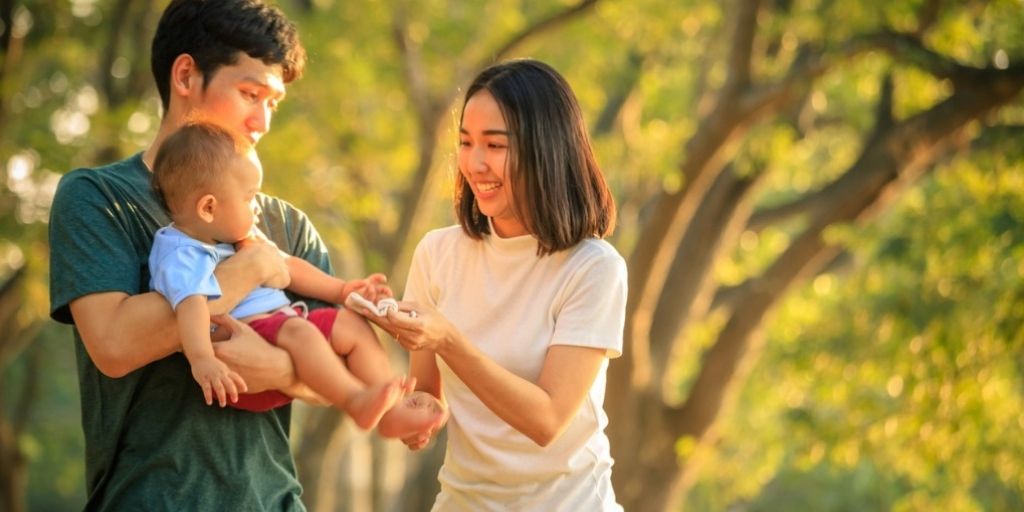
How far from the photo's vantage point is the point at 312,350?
3299 mm

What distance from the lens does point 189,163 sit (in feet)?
10.7

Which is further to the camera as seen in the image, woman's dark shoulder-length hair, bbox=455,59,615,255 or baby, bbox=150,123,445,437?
woman's dark shoulder-length hair, bbox=455,59,615,255

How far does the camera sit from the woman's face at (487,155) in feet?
11.5

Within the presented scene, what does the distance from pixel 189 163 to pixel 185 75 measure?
0.36 meters

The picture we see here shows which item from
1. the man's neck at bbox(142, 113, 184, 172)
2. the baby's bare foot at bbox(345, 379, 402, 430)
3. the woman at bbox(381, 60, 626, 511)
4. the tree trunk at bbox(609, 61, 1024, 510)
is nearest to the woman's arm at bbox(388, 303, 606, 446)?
the woman at bbox(381, 60, 626, 511)

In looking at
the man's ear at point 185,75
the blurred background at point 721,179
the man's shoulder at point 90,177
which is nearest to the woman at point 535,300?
the man's ear at point 185,75

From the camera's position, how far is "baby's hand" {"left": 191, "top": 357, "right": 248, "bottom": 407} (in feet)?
10.1

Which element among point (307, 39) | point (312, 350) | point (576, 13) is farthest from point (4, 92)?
point (312, 350)

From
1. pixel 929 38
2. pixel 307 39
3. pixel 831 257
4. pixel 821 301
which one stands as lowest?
pixel 821 301

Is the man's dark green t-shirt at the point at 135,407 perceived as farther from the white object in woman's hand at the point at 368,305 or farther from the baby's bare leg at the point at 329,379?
the white object in woman's hand at the point at 368,305

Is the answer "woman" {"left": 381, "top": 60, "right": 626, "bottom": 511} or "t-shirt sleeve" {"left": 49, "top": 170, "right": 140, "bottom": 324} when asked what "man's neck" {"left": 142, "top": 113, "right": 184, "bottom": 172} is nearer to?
"t-shirt sleeve" {"left": 49, "top": 170, "right": 140, "bottom": 324}

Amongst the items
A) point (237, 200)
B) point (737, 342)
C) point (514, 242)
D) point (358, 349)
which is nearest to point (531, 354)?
point (514, 242)

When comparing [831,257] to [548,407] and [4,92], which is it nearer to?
[4,92]

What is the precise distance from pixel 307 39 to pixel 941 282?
544 centimetres
